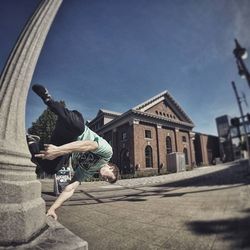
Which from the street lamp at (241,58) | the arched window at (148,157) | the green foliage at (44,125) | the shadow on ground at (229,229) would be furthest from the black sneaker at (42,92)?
the green foliage at (44,125)

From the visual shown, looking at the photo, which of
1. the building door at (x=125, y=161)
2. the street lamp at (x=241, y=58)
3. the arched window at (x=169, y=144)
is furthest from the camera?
the arched window at (x=169, y=144)

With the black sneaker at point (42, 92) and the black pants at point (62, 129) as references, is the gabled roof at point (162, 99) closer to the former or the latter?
the black pants at point (62, 129)

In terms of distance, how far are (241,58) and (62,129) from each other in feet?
26.6

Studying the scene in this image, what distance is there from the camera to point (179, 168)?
2680 cm

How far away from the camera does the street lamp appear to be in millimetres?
7754

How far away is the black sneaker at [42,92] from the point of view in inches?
98.9

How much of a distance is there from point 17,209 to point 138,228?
227 cm

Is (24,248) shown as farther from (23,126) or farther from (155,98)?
(155,98)

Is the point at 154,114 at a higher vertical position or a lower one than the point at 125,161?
higher

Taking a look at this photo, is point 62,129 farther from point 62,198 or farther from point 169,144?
point 169,144

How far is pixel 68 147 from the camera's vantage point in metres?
2.58

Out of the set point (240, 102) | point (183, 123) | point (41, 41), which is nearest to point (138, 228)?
point (41, 41)

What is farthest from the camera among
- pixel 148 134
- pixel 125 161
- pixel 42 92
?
pixel 148 134

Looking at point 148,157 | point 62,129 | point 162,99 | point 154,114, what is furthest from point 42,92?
point 162,99
